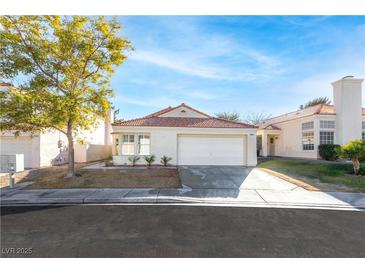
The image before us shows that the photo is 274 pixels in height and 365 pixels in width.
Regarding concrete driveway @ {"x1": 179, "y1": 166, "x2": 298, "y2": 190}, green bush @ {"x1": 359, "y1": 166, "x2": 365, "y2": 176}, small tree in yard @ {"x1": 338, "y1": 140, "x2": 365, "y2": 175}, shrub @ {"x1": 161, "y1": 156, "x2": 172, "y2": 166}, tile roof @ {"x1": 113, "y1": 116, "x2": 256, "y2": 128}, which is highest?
tile roof @ {"x1": 113, "y1": 116, "x2": 256, "y2": 128}

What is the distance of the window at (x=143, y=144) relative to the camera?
15289mm

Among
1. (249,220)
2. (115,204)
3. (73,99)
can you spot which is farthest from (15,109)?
(249,220)

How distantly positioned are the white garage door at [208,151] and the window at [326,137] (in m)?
8.50

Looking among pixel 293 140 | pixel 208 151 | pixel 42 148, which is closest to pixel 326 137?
pixel 293 140

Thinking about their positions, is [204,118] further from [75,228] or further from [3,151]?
[3,151]

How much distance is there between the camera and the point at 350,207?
6723 millimetres

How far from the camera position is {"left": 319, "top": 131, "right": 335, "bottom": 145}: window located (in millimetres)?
18516

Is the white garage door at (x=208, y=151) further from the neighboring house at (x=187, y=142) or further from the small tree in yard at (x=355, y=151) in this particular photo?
the small tree in yard at (x=355, y=151)

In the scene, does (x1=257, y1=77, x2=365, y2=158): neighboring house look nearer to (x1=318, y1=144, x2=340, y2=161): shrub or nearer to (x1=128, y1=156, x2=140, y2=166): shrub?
(x1=318, y1=144, x2=340, y2=161): shrub

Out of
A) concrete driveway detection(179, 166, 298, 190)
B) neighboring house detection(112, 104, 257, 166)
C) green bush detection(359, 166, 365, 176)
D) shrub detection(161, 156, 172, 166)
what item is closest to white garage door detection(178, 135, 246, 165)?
neighboring house detection(112, 104, 257, 166)

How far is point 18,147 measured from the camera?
14.8 m

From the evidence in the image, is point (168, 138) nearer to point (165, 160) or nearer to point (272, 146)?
point (165, 160)

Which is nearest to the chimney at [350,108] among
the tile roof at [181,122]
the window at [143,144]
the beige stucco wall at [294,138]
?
the beige stucco wall at [294,138]

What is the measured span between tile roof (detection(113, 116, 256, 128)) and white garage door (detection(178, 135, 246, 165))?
92cm
